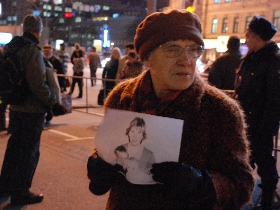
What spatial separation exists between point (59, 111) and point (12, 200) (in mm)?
1135

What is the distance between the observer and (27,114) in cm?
421

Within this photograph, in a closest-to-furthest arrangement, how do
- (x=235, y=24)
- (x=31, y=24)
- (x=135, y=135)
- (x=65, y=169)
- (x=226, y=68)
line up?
(x=135, y=135), (x=31, y=24), (x=226, y=68), (x=65, y=169), (x=235, y=24)

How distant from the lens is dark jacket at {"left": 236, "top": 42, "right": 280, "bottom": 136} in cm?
386

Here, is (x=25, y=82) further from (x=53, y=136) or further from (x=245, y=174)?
(x=53, y=136)

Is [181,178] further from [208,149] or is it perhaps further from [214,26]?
[214,26]

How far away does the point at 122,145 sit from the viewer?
162 cm

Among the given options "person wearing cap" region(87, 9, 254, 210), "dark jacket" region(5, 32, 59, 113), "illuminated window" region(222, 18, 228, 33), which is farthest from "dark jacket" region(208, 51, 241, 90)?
"illuminated window" region(222, 18, 228, 33)

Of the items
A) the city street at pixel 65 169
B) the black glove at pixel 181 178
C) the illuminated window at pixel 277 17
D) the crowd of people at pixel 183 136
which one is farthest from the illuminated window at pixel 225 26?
the black glove at pixel 181 178

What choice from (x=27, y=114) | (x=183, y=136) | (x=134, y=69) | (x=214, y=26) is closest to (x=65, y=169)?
(x=27, y=114)

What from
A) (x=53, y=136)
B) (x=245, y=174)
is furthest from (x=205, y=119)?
(x=53, y=136)

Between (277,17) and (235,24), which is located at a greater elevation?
(277,17)

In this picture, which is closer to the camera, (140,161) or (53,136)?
(140,161)

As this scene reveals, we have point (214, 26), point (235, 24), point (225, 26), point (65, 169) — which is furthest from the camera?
point (214, 26)

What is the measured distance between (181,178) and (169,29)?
641 mm
